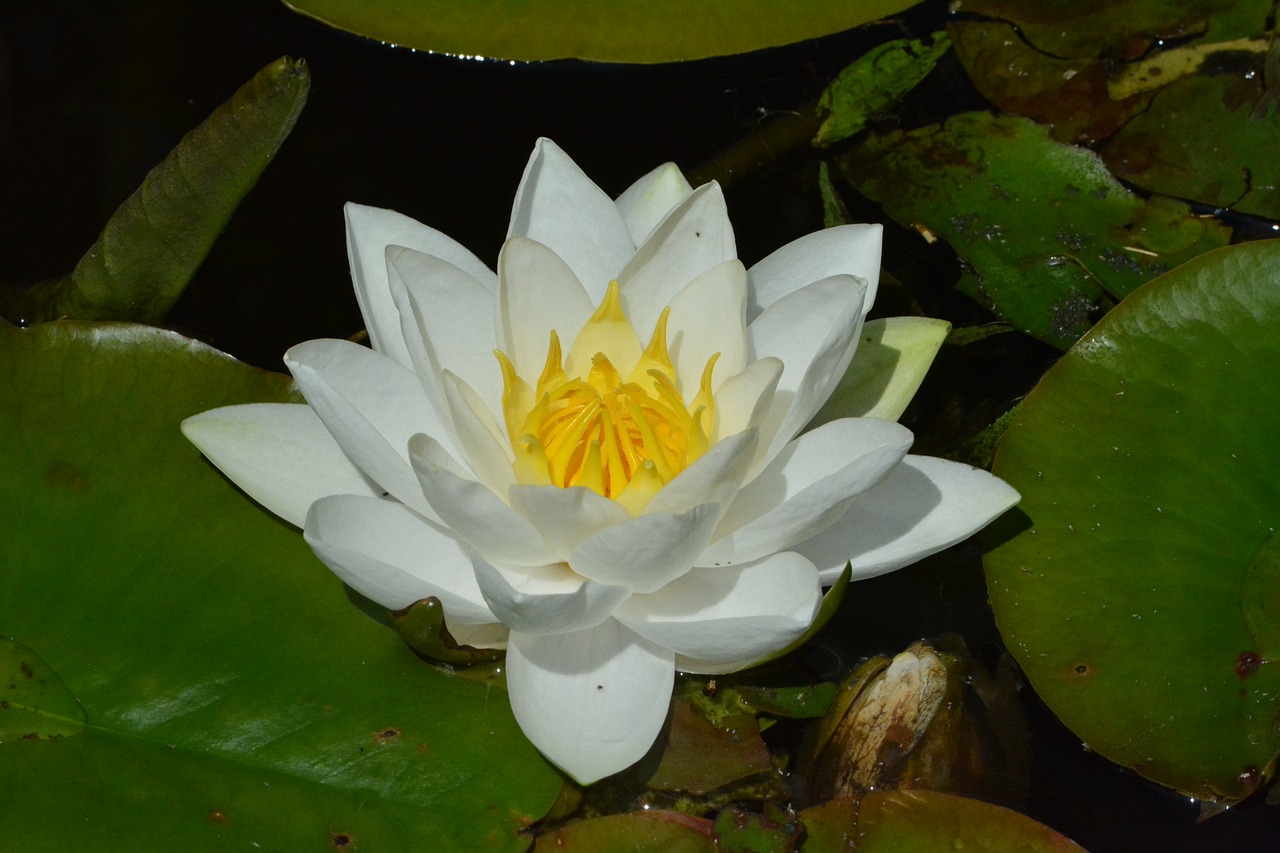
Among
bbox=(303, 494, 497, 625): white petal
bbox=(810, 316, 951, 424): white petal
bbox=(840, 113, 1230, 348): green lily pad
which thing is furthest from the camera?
bbox=(840, 113, 1230, 348): green lily pad

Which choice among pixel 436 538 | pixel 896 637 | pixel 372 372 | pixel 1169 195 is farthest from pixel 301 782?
pixel 1169 195

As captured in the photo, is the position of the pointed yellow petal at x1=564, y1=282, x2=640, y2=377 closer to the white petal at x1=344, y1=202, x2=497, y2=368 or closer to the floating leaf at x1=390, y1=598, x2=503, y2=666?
the white petal at x1=344, y1=202, x2=497, y2=368

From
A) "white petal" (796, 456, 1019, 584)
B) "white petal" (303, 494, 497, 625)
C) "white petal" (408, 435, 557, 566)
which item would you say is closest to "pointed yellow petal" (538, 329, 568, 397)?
"white petal" (408, 435, 557, 566)

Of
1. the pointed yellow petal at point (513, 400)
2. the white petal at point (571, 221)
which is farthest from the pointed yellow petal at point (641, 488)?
the white petal at point (571, 221)

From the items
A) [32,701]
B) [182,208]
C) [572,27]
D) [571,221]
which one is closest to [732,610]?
[571,221]

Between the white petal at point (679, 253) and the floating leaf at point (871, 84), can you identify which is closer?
the white petal at point (679, 253)

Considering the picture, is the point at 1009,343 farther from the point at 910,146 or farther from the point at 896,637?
the point at 896,637

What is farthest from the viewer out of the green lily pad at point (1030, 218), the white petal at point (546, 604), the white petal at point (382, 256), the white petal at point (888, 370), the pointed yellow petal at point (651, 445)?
the green lily pad at point (1030, 218)

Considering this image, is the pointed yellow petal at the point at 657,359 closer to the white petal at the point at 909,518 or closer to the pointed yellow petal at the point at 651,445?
the pointed yellow petal at the point at 651,445
